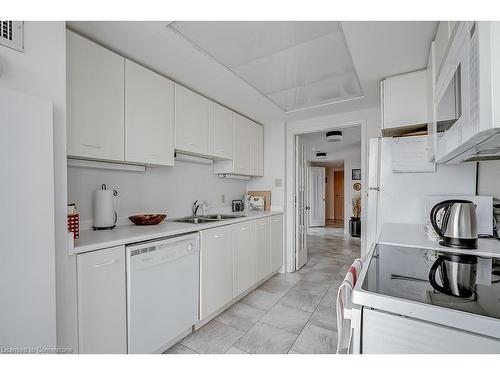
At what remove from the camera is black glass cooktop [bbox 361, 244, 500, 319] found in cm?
69

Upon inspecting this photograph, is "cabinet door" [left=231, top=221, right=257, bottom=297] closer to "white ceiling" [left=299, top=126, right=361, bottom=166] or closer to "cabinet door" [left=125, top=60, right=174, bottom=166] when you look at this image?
"cabinet door" [left=125, top=60, right=174, bottom=166]

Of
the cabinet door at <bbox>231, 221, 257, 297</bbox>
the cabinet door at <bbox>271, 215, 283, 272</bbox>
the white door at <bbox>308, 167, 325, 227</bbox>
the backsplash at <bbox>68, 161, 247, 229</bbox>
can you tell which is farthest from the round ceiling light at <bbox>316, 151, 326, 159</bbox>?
the cabinet door at <bbox>231, 221, 257, 297</bbox>

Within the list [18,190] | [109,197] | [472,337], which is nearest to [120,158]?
[109,197]

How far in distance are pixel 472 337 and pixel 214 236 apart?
1.72 m

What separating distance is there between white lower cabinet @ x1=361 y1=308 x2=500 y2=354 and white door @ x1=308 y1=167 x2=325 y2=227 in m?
7.05

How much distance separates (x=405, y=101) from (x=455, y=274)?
1.52 m

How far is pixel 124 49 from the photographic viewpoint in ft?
5.34

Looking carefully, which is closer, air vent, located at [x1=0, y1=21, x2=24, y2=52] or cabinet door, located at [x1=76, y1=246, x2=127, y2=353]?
air vent, located at [x1=0, y1=21, x2=24, y2=52]

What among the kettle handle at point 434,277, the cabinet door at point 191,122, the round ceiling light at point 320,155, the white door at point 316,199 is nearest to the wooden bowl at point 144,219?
the cabinet door at point 191,122

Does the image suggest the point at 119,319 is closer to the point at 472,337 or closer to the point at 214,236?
the point at 214,236

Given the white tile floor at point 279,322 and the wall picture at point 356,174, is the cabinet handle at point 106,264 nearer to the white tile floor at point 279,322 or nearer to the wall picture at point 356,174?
the white tile floor at point 279,322

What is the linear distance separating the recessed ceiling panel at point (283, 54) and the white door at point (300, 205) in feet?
4.17

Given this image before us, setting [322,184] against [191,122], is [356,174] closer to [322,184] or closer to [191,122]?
[322,184]

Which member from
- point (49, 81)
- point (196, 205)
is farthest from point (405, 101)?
point (49, 81)
